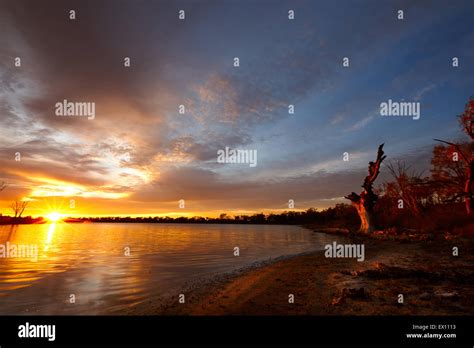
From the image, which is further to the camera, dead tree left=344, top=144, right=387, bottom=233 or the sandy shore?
dead tree left=344, top=144, right=387, bottom=233

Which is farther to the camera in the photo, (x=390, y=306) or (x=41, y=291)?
(x=41, y=291)

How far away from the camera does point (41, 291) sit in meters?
13.4

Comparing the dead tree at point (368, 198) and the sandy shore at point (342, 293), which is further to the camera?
the dead tree at point (368, 198)

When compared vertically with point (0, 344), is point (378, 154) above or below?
above

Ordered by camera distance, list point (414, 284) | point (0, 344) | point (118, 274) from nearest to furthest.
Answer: point (0, 344) → point (414, 284) → point (118, 274)

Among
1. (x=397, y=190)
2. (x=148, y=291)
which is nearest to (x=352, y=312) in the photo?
(x=148, y=291)

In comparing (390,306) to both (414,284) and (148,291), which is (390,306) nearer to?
(414,284)

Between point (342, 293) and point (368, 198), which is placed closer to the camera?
point (342, 293)

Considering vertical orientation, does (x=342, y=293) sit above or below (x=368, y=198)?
below

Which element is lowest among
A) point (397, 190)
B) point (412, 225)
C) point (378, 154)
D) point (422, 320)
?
point (412, 225)

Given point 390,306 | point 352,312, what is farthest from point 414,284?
point 352,312

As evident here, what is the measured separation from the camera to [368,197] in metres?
42.5

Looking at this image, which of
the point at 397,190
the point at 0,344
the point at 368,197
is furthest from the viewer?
the point at 397,190

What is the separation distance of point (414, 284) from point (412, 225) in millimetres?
40593
